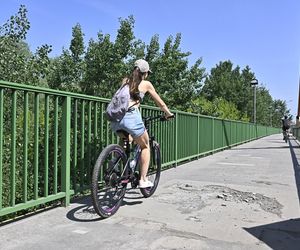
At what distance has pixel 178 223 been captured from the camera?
4.39 meters

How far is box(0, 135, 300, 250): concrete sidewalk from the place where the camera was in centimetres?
371

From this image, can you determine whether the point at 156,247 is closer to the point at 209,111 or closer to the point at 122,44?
the point at 122,44

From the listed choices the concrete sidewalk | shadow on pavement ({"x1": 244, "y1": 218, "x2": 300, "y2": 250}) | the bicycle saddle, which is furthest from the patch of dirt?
the bicycle saddle

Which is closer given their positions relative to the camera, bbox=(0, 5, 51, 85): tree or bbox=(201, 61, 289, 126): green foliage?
bbox=(0, 5, 51, 85): tree

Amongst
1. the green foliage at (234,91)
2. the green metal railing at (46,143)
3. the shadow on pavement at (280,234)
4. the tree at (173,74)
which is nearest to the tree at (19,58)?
the green metal railing at (46,143)

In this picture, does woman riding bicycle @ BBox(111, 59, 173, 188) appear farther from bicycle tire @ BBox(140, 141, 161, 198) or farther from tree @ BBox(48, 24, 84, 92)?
tree @ BBox(48, 24, 84, 92)

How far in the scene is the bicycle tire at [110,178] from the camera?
4491 millimetres

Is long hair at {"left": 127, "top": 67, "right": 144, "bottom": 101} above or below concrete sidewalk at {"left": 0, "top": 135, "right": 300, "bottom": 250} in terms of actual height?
above

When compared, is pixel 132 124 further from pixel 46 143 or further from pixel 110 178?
pixel 46 143

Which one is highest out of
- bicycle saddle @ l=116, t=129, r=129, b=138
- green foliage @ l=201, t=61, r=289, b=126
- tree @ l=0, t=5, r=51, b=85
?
green foliage @ l=201, t=61, r=289, b=126

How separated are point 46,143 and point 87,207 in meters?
0.96

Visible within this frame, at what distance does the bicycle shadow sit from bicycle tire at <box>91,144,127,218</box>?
0.15 metres

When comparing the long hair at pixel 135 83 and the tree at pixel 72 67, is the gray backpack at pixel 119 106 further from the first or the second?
the tree at pixel 72 67

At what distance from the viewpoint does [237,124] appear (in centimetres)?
2133
